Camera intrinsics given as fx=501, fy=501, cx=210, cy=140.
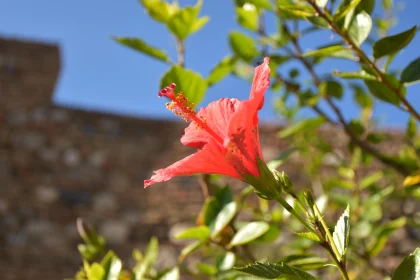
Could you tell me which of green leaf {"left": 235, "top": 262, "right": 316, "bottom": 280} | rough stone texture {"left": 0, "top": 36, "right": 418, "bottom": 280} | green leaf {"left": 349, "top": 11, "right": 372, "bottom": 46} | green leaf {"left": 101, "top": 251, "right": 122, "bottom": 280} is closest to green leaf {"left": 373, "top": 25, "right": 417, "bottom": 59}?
green leaf {"left": 349, "top": 11, "right": 372, "bottom": 46}

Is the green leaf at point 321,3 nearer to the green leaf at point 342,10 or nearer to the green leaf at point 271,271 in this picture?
the green leaf at point 342,10

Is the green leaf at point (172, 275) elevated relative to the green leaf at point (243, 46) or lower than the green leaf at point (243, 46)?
lower

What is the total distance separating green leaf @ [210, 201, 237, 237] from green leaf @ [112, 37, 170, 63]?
31 centimetres

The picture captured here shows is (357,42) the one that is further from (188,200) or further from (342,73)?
(188,200)

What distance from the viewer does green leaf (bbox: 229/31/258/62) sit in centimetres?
111

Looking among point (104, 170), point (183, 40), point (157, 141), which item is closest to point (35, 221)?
point (104, 170)

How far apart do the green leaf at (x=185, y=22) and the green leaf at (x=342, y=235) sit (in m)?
0.59

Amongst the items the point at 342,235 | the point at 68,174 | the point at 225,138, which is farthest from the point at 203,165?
the point at 68,174

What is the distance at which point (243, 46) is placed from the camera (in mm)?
1119

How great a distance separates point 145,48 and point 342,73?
400 millimetres

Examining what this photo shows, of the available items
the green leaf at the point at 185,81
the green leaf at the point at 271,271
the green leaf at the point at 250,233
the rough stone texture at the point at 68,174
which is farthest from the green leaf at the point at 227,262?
the rough stone texture at the point at 68,174

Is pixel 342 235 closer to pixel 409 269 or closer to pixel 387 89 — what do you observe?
pixel 409 269

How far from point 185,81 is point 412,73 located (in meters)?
0.35

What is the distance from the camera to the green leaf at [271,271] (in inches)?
19.9
